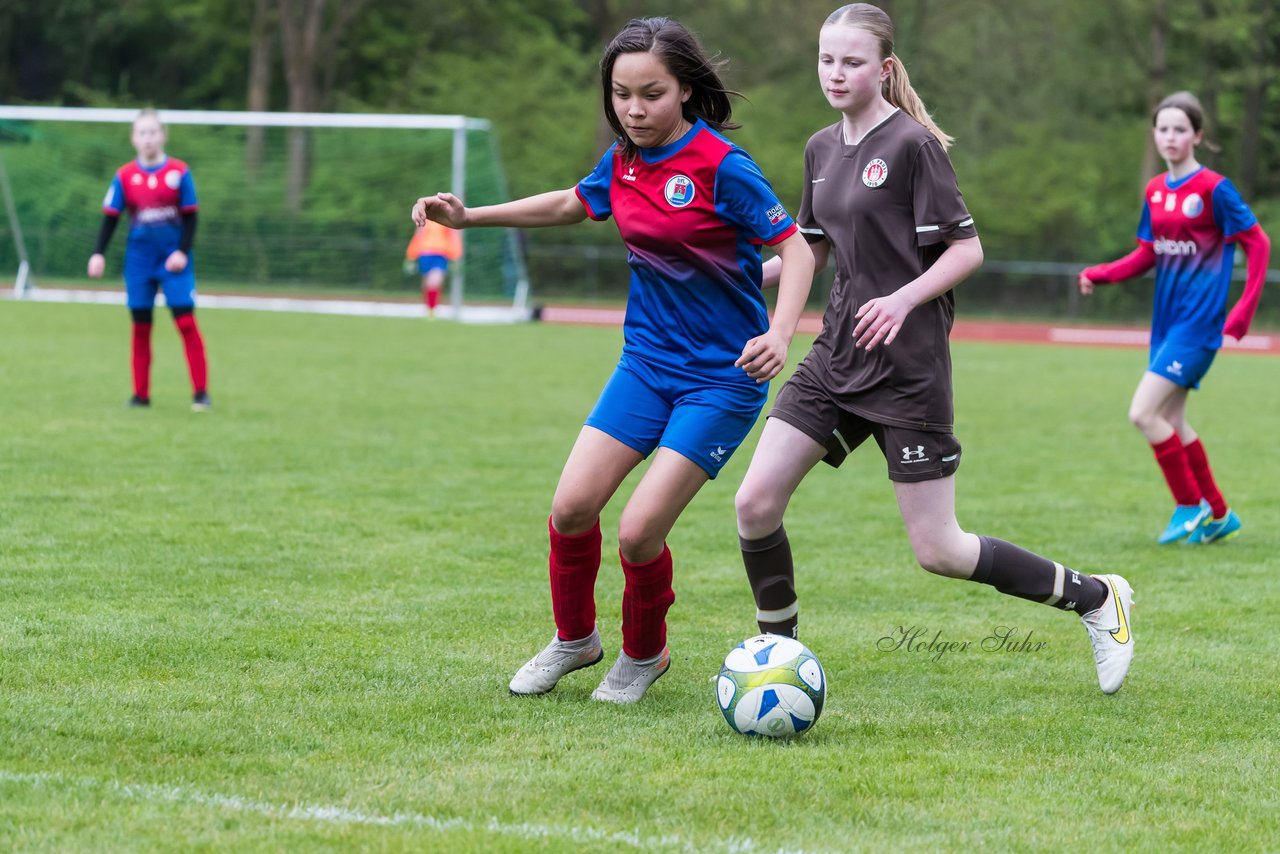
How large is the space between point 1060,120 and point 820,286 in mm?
11243

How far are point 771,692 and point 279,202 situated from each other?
2644 cm

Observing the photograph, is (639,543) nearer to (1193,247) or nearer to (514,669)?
(514,669)

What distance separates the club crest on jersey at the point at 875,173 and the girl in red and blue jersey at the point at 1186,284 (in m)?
3.14

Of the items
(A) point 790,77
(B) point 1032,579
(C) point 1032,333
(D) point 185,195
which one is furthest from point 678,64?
(A) point 790,77

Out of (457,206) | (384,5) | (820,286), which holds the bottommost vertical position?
(820,286)

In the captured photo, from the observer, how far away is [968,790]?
3830mm

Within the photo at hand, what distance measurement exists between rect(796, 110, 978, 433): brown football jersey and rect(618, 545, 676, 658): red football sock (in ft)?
2.38

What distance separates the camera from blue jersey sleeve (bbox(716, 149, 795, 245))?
14.2 feet

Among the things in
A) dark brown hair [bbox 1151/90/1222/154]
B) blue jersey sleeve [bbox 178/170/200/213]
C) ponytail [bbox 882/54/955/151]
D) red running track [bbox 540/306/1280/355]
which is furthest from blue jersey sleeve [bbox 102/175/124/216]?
red running track [bbox 540/306/1280/355]

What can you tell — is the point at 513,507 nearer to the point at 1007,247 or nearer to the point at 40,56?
the point at 1007,247

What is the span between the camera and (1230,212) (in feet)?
24.5

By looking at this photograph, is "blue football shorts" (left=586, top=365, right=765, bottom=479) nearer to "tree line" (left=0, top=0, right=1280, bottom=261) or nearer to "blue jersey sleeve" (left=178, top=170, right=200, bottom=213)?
"blue jersey sleeve" (left=178, top=170, right=200, bottom=213)

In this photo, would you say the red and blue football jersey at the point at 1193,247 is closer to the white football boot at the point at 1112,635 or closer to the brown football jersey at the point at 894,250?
the white football boot at the point at 1112,635

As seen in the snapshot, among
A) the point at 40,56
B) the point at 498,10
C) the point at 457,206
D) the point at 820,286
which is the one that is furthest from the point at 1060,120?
the point at 457,206
